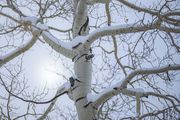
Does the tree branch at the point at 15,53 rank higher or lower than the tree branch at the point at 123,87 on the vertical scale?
higher

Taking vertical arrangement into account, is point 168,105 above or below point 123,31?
below

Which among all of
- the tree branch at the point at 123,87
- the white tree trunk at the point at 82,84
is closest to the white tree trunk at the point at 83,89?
the white tree trunk at the point at 82,84

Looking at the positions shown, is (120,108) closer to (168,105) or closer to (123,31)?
(168,105)

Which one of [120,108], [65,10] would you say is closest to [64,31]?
[65,10]

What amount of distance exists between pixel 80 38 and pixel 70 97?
38.8 inches

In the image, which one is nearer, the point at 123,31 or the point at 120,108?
the point at 123,31

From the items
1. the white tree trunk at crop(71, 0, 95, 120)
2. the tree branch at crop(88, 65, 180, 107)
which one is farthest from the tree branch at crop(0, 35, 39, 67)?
the tree branch at crop(88, 65, 180, 107)

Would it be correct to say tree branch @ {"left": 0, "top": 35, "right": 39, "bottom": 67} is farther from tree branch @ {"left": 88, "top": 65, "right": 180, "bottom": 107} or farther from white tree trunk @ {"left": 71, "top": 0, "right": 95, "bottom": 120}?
tree branch @ {"left": 88, "top": 65, "right": 180, "bottom": 107}

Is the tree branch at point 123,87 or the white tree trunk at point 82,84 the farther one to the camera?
the white tree trunk at point 82,84

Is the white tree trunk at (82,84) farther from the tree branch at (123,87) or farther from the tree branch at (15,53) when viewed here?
the tree branch at (15,53)

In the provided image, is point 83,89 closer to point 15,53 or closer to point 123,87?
point 123,87

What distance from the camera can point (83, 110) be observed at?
5469 mm

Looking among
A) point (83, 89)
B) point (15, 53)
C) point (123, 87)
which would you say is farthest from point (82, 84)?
point (15, 53)

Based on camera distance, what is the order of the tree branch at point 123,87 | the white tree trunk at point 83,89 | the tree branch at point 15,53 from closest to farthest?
the tree branch at point 123,87 < the white tree trunk at point 83,89 < the tree branch at point 15,53
